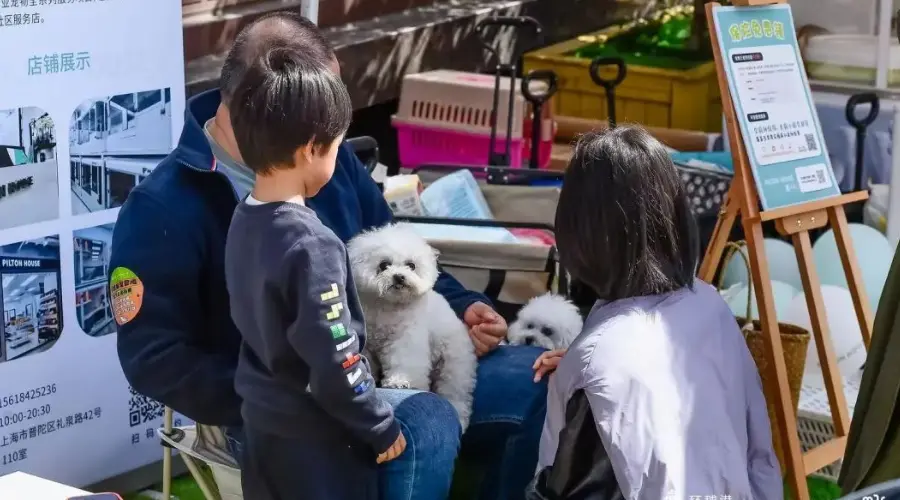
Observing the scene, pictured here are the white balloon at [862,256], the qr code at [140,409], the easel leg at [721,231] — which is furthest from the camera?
the white balloon at [862,256]

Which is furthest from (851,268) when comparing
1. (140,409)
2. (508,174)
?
(140,409)

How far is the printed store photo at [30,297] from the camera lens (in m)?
2.75

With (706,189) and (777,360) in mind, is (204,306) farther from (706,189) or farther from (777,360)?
(706,189)

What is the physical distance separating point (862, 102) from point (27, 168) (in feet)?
9.54

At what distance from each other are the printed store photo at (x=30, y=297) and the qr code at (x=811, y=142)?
189 cm

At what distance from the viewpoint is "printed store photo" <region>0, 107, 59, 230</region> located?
2.69 m

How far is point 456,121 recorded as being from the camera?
4.31m

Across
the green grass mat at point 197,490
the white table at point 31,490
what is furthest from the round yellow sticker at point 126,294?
the green grass mat at point 197,490

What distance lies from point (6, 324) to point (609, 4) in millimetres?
4343

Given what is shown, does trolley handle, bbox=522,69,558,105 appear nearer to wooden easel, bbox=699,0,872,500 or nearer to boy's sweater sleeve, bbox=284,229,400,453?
wooden easel, bbox=699,0,872,500

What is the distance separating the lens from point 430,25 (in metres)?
4.98

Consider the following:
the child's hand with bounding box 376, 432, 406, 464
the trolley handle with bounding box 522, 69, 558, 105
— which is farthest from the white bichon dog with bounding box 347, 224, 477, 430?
the trolley handle with bounding box 522, 69, 558, 105

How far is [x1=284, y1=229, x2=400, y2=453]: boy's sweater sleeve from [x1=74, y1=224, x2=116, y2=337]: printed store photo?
118cm

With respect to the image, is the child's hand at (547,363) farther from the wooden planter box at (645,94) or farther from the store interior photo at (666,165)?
the wooden planter box at (645,94)
